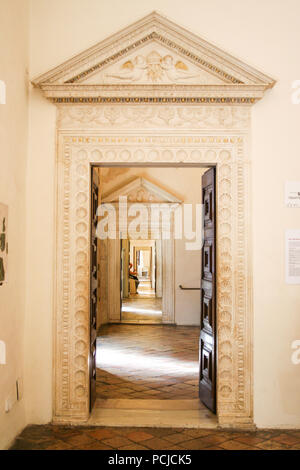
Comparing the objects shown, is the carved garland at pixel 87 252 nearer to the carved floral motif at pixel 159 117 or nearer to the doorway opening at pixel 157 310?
the carved floral motif at pixel 159 117

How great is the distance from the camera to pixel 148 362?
24.7 feet

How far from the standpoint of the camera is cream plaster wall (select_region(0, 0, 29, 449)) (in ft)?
13.1

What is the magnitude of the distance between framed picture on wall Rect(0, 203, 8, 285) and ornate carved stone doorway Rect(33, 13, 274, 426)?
71cm

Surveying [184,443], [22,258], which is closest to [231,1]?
[22,258]

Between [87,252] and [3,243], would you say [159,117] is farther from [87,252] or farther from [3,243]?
[3,243]

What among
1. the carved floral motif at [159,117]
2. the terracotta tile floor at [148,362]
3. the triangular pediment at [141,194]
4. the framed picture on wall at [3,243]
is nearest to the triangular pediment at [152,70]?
the carved floral motif at [159,117]

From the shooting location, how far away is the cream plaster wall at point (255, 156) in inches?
182

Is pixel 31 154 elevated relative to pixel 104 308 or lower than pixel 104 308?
elevated

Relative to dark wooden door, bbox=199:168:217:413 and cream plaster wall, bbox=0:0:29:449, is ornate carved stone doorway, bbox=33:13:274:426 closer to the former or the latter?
dark wooden door, bbox=199:168:217:413

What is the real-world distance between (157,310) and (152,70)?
1059cm

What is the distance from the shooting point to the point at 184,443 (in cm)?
416

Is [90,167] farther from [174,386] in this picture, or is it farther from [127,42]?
[174,386]

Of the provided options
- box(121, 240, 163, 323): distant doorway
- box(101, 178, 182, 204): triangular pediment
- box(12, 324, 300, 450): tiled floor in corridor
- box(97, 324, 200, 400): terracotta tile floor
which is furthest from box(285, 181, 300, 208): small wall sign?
box(121, 240, 163, 323): distant doorway

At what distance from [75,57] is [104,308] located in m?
7.81
